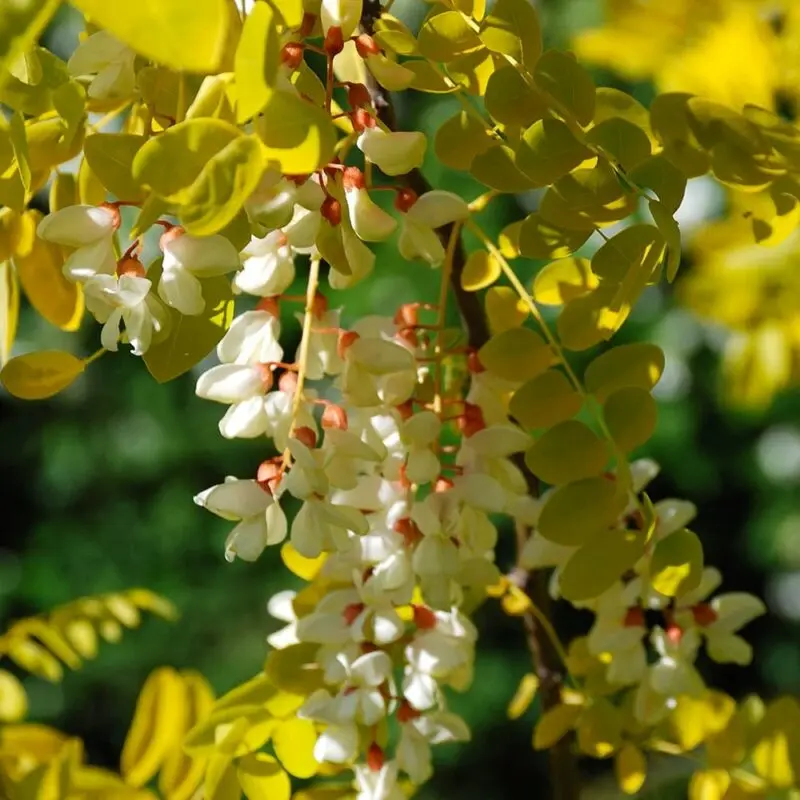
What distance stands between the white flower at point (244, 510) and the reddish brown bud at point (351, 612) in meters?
0.08

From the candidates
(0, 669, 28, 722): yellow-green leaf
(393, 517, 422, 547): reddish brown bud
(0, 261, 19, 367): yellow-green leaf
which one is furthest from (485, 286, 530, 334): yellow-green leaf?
(0, 669, 28, 722): yellow-green leaf

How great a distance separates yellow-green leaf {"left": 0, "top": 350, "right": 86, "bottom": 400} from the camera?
16.4 inches

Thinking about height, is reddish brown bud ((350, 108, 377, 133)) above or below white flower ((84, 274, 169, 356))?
above

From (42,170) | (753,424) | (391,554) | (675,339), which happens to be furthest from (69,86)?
(753,424)

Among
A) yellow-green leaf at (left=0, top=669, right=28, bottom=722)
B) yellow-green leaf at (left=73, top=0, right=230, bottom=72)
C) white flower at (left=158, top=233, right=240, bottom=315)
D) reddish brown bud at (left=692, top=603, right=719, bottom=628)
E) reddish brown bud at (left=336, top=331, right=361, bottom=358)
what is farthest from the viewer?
yellow-green leaf at (left=0, top=669, right=28, bottom=722)

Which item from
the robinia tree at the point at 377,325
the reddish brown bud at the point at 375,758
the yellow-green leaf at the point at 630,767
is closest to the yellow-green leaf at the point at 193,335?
the robinia tree at the point at 377,325

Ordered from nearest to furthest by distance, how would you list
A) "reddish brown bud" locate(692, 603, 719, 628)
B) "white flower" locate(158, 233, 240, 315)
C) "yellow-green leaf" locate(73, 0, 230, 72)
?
"yellow-green leaf" locate(73, 0, 230, 72) < "white flower" locate(158, 233, 240, 315) < "reddish brown bud" locate(692, 603, 719, 628)

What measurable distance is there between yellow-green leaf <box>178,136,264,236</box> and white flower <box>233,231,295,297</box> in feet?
0.40

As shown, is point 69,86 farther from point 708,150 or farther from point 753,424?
point 753,424

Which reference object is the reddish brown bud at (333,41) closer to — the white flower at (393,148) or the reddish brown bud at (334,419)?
the white flower at (393,148)

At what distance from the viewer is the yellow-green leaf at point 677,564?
1.41ft

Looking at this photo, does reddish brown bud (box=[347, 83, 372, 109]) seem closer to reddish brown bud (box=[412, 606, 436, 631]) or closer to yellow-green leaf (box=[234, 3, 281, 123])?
yellow-green leaf (box=[234, 3, 281, 123])

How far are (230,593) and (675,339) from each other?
0.85m

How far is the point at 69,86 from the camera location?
1.15 feet
